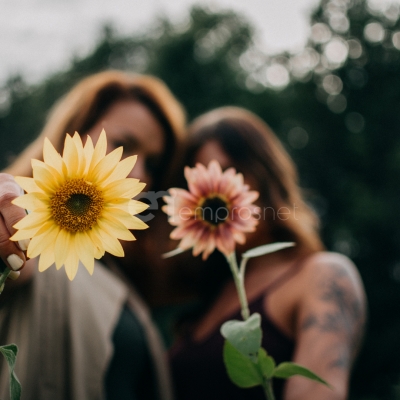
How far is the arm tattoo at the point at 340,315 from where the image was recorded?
1.25m

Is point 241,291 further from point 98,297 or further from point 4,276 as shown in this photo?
point 98,297

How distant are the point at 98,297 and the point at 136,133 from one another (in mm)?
718

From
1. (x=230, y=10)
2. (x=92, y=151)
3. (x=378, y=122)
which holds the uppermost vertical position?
(x=230, y=10)

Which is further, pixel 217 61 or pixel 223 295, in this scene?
pixel 217 61

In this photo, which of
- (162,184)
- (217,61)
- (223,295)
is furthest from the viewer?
(217,61)

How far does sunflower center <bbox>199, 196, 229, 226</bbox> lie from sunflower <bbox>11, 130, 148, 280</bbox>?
0.60ft

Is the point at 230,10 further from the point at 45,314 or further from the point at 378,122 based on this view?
the point at 45,314

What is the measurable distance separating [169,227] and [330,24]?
813 centimetres

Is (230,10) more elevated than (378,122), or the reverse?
(230,10)

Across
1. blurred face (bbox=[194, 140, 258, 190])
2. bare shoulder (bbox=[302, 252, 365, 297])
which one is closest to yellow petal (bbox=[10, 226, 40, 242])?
bare shoulder (bbox=[302, 252, 365, 297])

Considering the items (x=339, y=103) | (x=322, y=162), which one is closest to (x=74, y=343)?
(x=322, y=162)

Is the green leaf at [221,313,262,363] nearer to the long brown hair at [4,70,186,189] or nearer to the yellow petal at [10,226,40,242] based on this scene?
the yellow petal at [10,226,40,242]

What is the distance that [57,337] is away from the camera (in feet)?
3.76

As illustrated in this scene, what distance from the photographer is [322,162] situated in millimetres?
8695
